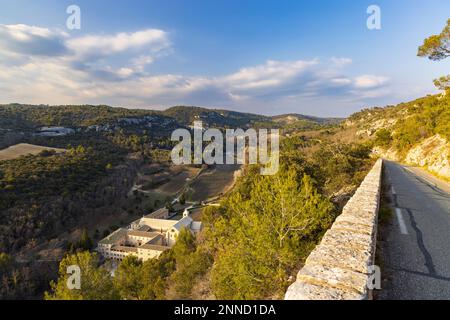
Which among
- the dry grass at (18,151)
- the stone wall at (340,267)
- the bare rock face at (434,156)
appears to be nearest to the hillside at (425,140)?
the bare rock face at (434,156)

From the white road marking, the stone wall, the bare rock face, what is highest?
the bare rock face

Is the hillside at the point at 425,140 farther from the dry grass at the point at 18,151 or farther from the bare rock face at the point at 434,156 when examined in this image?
the dry grass at the point at 18,151

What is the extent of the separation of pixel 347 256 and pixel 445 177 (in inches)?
654

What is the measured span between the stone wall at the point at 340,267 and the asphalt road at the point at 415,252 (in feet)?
1.96

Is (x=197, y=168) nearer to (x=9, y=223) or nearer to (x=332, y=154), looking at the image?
(x=9, y=223)

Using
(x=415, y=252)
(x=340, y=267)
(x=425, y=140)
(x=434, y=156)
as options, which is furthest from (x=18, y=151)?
(x=425, y=140)

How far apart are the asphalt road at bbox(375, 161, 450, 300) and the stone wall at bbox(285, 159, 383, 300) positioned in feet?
1.96

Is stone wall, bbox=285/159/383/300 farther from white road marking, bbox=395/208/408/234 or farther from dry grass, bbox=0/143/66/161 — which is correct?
dry grass, bbox=0/143/66/161

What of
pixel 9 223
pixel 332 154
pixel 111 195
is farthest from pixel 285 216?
pixel 111 195

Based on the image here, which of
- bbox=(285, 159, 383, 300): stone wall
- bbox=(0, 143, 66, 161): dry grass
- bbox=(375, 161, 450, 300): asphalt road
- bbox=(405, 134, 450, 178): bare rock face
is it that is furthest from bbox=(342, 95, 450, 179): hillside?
bbox=(0, 143, 66, 161): dry grass

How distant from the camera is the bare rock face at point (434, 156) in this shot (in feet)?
54.5

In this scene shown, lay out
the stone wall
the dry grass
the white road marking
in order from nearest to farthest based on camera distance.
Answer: the stone wall
the white road marking
the dry grass

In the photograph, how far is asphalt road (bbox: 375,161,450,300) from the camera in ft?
11.0

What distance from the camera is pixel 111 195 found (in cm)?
4222
